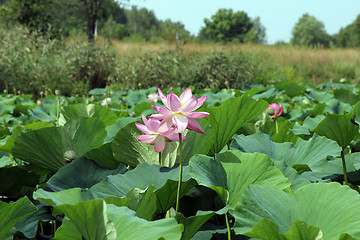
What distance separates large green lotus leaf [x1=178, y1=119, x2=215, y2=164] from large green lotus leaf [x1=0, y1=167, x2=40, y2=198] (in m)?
0.35

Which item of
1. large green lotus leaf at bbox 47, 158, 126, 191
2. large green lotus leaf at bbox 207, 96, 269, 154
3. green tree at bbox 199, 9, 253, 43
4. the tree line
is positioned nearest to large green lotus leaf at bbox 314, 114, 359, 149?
large green lotus leaf at bbox 207, 96, 269, 154

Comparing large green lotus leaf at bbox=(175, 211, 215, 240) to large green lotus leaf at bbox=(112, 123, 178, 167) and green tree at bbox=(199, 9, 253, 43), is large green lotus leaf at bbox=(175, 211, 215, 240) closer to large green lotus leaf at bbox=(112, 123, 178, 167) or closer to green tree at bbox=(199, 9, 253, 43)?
large green lotus leaf at bbox=(112, 123, 178, 167)

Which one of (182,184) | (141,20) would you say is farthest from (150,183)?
(141,20)

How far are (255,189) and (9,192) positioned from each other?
1.83 ft

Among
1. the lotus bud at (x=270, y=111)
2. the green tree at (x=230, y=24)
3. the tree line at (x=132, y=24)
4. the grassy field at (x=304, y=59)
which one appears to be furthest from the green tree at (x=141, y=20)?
the lotus bud at (x=270, y=111)

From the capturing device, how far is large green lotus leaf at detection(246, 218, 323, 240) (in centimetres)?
42

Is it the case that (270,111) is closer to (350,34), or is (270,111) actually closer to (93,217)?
(93,217)

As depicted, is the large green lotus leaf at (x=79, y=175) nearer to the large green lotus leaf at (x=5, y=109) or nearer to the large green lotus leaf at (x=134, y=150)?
the large green lotus leaf at (x=134, y=150)

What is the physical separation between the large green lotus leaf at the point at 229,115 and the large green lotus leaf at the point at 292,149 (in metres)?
0.06

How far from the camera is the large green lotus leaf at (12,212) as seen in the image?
0.49 metres

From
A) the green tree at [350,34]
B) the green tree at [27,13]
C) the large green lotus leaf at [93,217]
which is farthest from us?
the green tree at [350,34]

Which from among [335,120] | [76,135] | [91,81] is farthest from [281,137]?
[91,81]

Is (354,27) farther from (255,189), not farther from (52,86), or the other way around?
(255,189)

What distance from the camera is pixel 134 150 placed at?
2.50 ft
